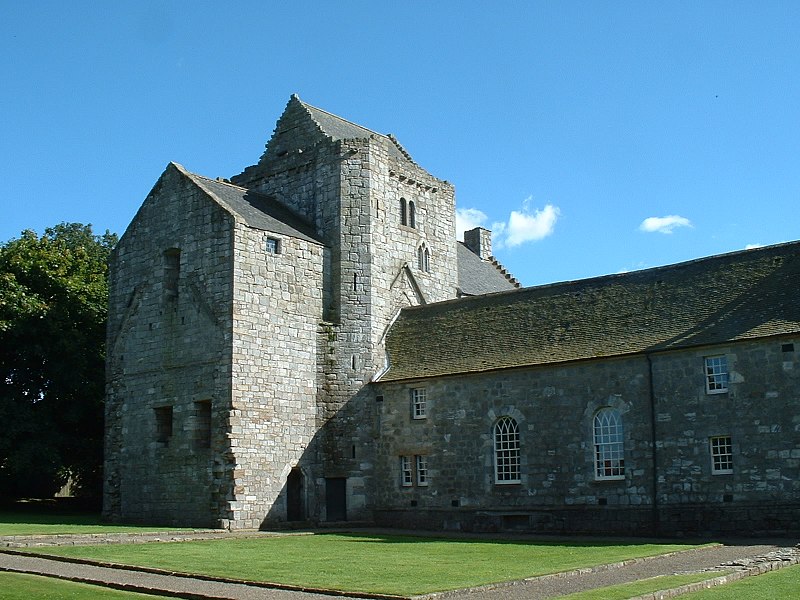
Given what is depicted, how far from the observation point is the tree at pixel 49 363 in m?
40.7

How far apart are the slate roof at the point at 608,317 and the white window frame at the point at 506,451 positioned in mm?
2112

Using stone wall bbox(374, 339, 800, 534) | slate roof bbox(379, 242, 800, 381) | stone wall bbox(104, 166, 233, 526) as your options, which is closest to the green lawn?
stone wall bbox(104, 166, 233, 526)

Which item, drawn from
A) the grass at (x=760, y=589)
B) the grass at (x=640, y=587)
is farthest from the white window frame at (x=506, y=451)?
the grass at (x=640, y=587)

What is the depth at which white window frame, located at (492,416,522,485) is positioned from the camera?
111ft

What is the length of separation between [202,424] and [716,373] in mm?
18522

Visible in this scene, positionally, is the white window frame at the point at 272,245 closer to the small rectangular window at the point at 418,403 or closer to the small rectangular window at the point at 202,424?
the small rectangular window at the point at 202,424

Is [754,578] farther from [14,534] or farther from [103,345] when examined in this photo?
[103,345]

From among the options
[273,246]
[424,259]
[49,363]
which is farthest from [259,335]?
[49,363]

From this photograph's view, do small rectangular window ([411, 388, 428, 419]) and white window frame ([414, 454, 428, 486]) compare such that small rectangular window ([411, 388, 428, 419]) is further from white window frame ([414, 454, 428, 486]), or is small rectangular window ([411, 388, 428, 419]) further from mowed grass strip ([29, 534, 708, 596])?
mowed grass strip ([29, 534, 708, 596])

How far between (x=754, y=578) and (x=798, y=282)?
1481 cm

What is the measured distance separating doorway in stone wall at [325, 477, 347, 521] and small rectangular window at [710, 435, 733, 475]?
46.7 ft

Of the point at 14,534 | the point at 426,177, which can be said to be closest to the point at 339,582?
the point at 14,534

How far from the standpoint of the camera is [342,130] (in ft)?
144

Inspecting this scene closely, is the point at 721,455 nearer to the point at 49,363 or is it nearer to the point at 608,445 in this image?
the point at 608,445
